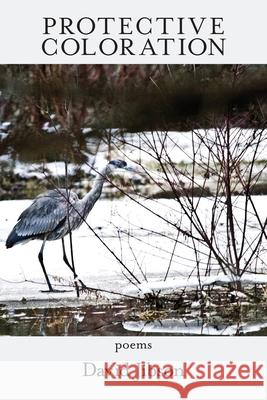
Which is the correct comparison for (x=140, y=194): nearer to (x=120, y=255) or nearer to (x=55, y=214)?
(x=120, y=255)

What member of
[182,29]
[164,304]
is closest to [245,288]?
[164,304]

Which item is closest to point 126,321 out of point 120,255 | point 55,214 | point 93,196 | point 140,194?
point 120,255

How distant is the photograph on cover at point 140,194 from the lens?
5977 millimetres

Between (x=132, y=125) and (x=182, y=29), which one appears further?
(x=132, y=125)

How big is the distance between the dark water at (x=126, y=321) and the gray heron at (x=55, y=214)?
289mm

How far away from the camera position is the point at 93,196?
642 centimetres

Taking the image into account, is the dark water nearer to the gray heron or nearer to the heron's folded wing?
the gray heron

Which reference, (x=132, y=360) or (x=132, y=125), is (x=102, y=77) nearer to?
(x=132, y=125)

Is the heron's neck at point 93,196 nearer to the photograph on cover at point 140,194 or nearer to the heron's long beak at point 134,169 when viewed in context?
the photograph on cover at point 140,194

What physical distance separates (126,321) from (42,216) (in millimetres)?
1149

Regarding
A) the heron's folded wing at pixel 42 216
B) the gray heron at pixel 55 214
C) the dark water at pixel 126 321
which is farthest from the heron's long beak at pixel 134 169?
the dark water at pixel 126 321

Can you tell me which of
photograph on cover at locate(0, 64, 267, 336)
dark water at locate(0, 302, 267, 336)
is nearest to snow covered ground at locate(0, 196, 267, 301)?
photograph on cover at locate(0, 64, 267, 336)

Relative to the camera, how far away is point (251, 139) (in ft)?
19.7

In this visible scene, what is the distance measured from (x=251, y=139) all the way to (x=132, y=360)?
1.63m
